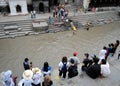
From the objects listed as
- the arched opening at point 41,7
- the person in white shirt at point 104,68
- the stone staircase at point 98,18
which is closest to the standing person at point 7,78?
the person in white shirt at point 104,68

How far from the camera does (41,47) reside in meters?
13.9

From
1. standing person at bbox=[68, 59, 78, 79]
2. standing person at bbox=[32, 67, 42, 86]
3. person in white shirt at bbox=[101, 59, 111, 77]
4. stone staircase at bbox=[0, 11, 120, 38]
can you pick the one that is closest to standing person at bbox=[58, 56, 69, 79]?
standing person at bbox=[68, 59, 78, 79]

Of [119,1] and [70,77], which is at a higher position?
[119,1]

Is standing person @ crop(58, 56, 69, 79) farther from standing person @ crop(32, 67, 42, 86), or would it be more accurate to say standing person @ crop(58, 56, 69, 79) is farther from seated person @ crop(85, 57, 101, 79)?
standing person @ crop(32, 67, 42, 86)

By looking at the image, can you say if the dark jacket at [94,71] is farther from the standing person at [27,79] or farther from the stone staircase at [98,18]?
the stone staircase at [98,18]

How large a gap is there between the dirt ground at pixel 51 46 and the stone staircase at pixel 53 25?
0.82 meters

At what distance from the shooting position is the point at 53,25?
1817cm

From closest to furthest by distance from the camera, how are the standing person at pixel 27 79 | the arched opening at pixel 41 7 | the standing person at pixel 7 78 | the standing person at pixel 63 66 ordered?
the standing person at pixel 27 79 → the standing person at pixel 7 78 → the standing person at pixel 63 66 → the arched opening at pixel 41 7

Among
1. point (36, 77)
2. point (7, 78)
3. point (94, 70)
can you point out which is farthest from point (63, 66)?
point (7, 78)

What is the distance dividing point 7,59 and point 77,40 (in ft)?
21.9

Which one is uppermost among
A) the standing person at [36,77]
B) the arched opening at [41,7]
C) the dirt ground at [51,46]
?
the arched opening at [41,7]

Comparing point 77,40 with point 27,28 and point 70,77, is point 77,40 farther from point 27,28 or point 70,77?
point 70,77

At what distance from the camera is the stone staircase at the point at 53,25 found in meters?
16.8

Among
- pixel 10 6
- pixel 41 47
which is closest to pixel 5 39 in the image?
A: pixel 41 47
